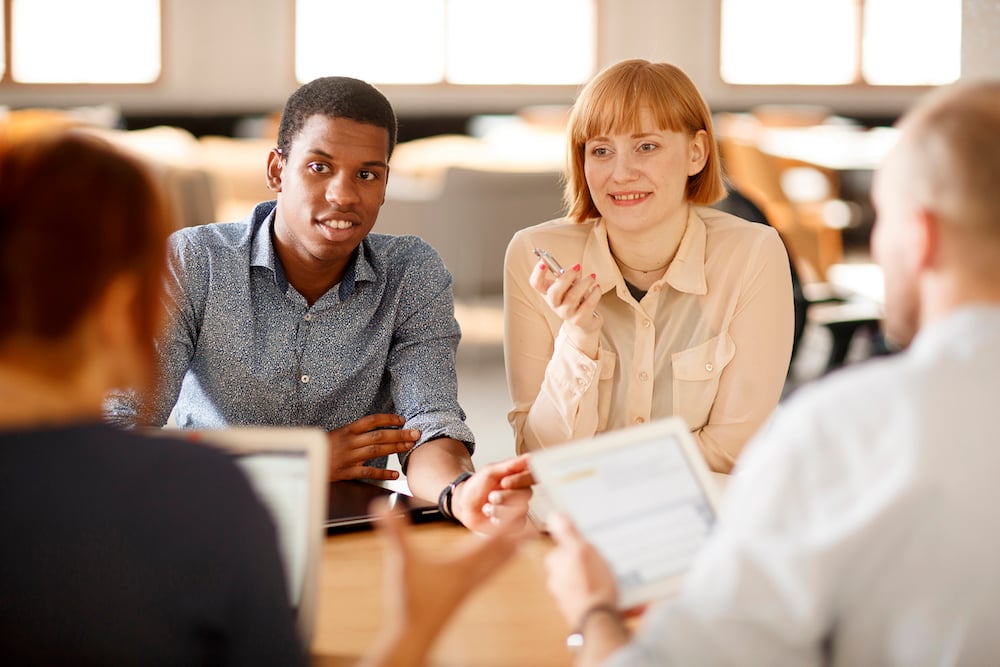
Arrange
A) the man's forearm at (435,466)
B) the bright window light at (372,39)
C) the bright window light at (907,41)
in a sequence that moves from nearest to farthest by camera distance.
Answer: the man's forearm at (435,466) → the bright window light at (372,39) → the bright window light at (907,41)

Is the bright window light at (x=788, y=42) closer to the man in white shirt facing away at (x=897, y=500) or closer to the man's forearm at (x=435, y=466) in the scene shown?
the man's forearm at (x=435, y=466)

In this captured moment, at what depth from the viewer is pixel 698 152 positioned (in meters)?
2.14

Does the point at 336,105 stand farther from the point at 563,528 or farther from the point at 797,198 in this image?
the point at 797,198

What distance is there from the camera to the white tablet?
1104mm

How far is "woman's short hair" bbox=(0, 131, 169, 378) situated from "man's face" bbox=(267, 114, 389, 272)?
1.14 meters

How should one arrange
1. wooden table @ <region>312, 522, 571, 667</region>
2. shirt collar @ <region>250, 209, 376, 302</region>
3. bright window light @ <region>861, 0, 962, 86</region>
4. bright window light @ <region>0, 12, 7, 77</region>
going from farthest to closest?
1. bright window light @ <region>861, 0, 962, 86</region>
2. bright window light @ <region>0, 12, 7, 77</region>
3. shirt collar @ <region>250, 209, 376, 302</region>
4. wooden table @ <region>312, 522, 571, 667</region>

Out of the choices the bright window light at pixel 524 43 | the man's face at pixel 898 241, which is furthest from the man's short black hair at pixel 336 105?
the bright window light at pixel 524 43

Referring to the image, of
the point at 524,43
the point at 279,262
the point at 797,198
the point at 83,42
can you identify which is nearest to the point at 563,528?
the point at 279,262

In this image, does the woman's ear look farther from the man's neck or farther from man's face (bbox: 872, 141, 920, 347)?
man's face (bbox: 872, 141, 920, 347)

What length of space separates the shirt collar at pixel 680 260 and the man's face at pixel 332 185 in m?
0.40

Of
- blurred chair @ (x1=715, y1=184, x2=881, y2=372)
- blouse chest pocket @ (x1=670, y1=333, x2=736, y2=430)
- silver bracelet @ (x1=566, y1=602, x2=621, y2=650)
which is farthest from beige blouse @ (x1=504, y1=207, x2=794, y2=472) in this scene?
blurred chair @ (x1=715, y1=184, x2=881, y2=372)

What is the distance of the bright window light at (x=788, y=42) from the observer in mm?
9930

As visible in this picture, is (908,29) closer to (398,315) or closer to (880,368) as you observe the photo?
(398,315)

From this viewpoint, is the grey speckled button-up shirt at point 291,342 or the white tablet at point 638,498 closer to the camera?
the white tablet at point 638,498
